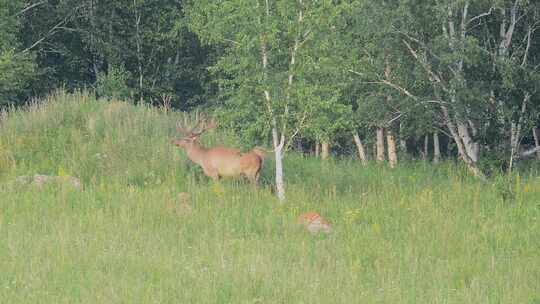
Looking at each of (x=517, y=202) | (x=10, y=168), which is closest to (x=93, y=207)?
(x=10, y=168)

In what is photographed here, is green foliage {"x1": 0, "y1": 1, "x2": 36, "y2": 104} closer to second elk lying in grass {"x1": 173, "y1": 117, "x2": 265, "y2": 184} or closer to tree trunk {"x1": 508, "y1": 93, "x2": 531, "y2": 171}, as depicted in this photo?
second elk lying in grass {"x1": 173, "y1": 117, "x2": 265, "y2": 184}

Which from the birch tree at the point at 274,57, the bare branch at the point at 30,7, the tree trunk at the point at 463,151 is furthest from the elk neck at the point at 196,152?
the bare branch at the point at 30,7

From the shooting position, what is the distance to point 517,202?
1792cm

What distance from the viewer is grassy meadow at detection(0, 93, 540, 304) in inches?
458

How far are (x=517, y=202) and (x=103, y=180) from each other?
750 cm

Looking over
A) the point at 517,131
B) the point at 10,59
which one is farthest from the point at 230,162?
the point at 10,59

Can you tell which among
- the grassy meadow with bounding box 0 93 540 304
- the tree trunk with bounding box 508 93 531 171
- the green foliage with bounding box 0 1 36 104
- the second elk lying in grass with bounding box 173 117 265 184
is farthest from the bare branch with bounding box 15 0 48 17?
the tree trunk with bounding box 508 93 531 171

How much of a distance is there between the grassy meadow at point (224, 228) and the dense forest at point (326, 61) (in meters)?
1.26

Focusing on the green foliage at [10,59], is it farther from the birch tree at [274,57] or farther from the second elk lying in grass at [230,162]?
the birch tree at [274,57]

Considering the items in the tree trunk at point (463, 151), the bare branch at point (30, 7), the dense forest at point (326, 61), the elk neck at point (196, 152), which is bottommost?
the tree trunk at point (463, 151)

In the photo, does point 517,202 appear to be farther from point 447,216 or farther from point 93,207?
point 93,207

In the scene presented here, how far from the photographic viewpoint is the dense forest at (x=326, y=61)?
18.4 m

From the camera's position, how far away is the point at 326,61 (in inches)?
724

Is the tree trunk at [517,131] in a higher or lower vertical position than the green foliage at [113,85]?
lower
